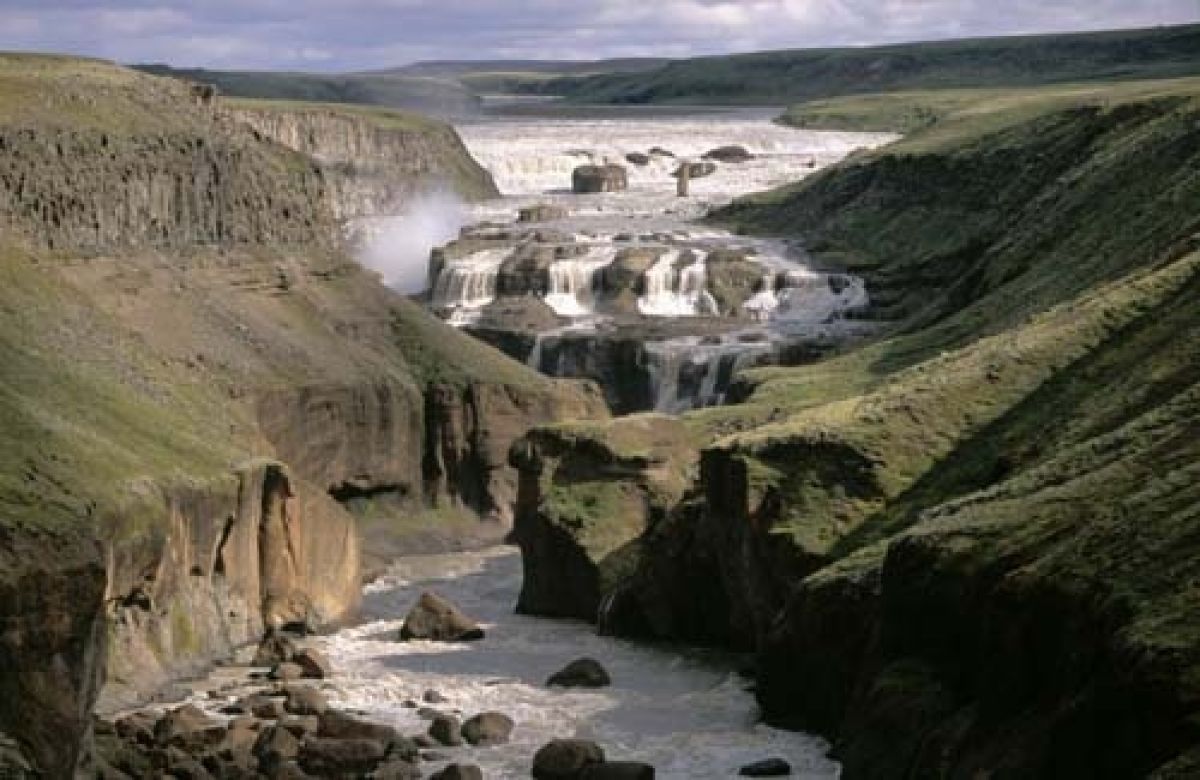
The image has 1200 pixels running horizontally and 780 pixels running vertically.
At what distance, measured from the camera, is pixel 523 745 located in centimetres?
6831

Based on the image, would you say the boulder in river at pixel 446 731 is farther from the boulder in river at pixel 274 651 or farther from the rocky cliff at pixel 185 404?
the boulder in river at pixel 274 651

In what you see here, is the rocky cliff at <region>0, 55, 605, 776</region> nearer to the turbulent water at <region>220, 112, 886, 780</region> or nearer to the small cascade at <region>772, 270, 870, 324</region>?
the turbulent water at <region>220, 112, 886, 780</region>

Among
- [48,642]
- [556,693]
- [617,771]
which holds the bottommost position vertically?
[556,693]

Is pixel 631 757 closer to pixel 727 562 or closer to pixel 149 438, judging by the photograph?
pixel 727 562

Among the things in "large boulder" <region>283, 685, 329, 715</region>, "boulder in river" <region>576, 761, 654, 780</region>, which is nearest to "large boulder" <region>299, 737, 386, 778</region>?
"large boulder" <region>283, 685, 329, 715</region>

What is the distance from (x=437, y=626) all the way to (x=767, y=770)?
2349 cm

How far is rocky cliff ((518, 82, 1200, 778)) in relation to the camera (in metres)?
48.7

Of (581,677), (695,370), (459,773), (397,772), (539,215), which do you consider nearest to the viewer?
(459,773)

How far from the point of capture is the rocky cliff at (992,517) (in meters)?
48.7

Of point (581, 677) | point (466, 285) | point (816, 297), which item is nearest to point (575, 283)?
point (466, 285)

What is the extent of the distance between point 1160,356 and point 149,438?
31098 millimetres

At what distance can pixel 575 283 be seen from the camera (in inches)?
6299

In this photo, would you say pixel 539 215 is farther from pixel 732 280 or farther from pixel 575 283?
pixel 732 280

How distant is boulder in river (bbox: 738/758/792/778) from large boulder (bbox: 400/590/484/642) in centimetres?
2236
